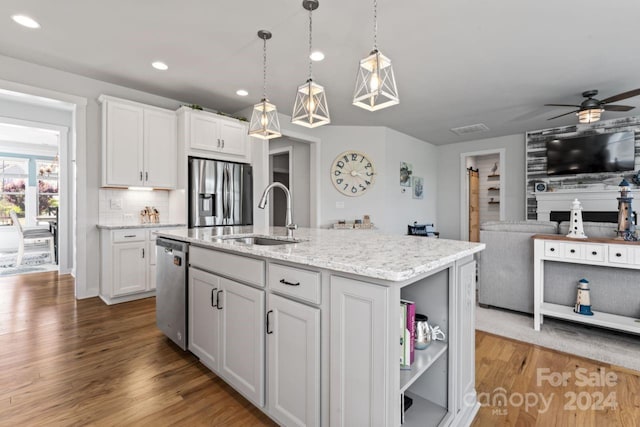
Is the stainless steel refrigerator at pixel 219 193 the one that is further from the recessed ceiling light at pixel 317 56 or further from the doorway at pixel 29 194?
the doorway at pixel 29 194

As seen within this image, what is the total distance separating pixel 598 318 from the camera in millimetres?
2498

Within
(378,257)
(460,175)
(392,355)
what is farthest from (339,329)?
(460,175)

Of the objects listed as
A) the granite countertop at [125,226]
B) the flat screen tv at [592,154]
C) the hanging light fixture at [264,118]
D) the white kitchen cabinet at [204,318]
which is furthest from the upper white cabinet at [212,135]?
the flat screen tv at [592,154]

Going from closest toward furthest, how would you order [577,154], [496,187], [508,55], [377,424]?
[377,424]
[508,55]
[577,154]
[496,187]

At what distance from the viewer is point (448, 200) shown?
23.2 ft

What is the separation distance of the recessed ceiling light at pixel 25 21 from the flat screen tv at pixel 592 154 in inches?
287

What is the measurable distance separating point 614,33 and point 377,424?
11.7 ft

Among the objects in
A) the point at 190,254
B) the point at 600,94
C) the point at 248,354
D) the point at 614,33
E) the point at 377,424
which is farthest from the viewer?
the point at 600,94

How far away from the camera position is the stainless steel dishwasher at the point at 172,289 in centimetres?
217

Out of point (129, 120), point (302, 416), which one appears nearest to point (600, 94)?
point (302, 416)

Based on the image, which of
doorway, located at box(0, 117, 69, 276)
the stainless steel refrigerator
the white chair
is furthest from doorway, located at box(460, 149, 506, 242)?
the white chair

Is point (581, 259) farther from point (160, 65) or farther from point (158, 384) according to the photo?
point (160, 65)

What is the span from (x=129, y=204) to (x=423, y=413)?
4.03 metres

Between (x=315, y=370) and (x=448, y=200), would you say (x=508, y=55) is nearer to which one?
(x=315, y=370)
